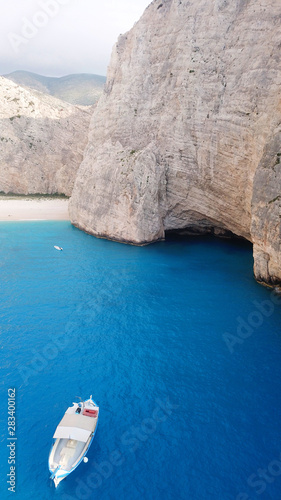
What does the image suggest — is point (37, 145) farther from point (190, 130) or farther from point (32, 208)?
point (190, 130)

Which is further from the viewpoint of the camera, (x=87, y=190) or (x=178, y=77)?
(x=87, y=190)

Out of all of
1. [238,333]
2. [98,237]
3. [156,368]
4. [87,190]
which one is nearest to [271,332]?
[238,333]

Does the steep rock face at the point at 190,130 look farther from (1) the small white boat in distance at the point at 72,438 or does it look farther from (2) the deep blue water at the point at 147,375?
(1) the small white boat in distance at the point at 72,438

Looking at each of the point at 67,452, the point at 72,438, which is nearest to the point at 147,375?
the point at 72,438

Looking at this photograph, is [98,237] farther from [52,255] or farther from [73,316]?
[73,316]

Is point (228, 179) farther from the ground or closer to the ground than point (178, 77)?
closer to the ground

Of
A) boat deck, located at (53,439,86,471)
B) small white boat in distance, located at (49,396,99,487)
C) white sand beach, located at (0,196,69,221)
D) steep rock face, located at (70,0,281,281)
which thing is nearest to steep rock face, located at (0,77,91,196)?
white sand beach, located at (0,196,69,221)

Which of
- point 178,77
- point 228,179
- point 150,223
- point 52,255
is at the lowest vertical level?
point 52,255
